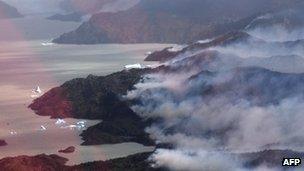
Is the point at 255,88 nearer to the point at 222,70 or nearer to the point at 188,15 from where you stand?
the point at 222,70

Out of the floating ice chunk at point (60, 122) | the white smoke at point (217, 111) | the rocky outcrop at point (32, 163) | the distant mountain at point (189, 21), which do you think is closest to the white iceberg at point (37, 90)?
the white smoke at point (217, 111)

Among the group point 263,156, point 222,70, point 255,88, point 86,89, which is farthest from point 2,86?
point 263,156

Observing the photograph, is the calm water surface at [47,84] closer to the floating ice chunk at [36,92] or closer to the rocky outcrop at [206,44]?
the floating ice chunk at [36,92]

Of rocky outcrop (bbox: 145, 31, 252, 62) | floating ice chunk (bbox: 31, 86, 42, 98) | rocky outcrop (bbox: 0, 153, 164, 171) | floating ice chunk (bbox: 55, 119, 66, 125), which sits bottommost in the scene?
rocky outcrop (bbox: 0, 153, 164, 171)

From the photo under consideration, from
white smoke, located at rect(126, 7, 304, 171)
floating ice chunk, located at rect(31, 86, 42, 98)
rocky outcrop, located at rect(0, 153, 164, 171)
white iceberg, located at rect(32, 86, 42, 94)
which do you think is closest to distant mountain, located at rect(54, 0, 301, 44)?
white iceberg, located at rect(32, 86, 42, 94)

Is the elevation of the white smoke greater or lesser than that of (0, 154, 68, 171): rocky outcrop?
greater

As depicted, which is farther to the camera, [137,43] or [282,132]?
[137,43]

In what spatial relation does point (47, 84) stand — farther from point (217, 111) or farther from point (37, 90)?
point (217, 111)

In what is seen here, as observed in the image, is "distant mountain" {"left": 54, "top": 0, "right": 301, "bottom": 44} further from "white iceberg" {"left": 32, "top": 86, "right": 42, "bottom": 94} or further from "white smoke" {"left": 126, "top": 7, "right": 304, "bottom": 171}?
"white smoke" {"left": 126, "top": 7, "right": 304, "bottom": 171}
